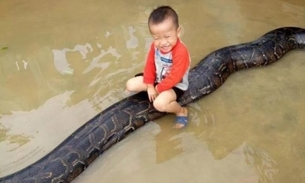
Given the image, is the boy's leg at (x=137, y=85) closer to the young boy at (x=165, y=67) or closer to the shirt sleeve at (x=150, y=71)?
the young boy at (x=165, y=67)

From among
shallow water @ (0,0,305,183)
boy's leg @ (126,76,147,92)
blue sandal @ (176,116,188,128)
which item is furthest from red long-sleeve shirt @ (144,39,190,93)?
shallow water @ (0,0,305,183)

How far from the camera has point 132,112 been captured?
13.3 ft

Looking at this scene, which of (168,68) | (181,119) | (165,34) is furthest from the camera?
(181,119)

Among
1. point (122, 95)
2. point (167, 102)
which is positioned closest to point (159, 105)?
point (167, 102)

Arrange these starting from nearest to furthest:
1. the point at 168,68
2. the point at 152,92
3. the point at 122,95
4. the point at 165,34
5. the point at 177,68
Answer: the point at 165,34, the point at 177,68, the point at 168,68, the point at 152,92, the point at 122,95

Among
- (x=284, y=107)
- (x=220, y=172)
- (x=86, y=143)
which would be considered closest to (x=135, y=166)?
(x=86, y=143)

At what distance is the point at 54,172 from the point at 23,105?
102 cm

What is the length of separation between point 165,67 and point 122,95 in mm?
696

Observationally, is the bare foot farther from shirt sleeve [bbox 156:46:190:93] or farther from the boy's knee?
shirt sleeve [bbox 156:46:190:93]

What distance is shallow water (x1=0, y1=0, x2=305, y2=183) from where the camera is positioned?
3.76 meters

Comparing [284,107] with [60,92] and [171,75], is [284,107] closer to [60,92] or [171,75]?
[171,75]

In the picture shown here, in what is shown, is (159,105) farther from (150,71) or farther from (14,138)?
(14,138)

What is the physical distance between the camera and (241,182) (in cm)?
358

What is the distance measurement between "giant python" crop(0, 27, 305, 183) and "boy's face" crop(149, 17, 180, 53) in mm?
716
